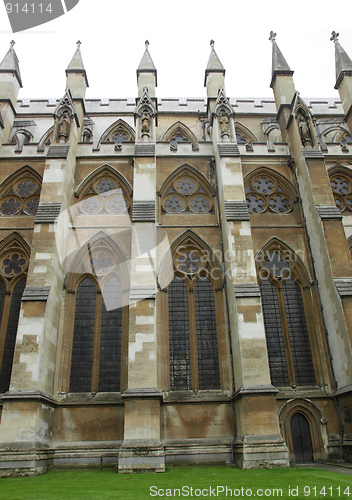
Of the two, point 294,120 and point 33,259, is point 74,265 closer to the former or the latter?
point 33,259

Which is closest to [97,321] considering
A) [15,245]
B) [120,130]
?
[15,245]

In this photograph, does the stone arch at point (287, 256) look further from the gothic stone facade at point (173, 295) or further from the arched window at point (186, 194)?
the arched window at point (186, 194)

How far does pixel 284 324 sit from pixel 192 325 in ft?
11.5

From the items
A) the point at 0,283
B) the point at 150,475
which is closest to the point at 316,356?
the point at 150,475

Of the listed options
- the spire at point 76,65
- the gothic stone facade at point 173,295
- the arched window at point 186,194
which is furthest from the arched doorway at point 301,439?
the spire at point 76,65

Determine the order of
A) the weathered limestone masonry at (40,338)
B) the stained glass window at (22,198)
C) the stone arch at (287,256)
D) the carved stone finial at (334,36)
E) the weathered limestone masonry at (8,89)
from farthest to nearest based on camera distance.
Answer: the carved stone finial at (334,36), the weathered limestone masonry at (8,89), the stained glass window at (22,198), the stone arch at (287,256), the weathered limestone masonry at (40,338)

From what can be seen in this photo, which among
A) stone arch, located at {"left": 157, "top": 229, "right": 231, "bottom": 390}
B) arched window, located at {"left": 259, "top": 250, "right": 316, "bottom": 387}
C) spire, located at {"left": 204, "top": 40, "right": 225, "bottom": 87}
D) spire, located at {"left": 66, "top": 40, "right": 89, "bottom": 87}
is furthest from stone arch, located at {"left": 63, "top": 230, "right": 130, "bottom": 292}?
spire, located at {"left": 204, "top": 40, "right": 225, "bottom": 87}

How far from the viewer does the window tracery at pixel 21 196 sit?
659 inches

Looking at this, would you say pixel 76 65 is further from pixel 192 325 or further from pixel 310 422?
pixel 310 422

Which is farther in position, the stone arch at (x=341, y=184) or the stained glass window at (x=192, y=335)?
the stone arch at (x=341, y=184)

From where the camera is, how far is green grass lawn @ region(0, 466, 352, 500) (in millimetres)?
7711

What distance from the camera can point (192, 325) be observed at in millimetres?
14711

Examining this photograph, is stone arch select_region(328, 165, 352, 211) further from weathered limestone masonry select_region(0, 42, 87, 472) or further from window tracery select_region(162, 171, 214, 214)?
weathered limestone masonry select_region(0, 42, 87, 472)

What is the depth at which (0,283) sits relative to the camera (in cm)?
1546
